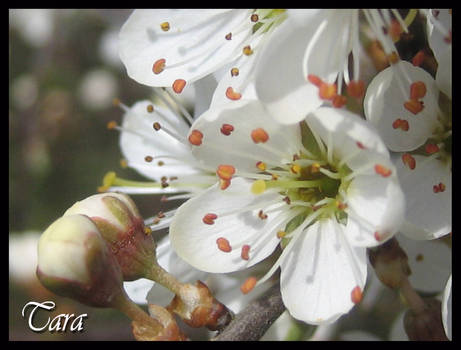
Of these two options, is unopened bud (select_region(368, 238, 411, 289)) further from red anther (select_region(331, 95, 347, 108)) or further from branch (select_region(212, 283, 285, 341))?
red anther (select_region(331, 95, 347, 108))

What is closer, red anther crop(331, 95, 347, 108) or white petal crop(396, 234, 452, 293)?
red anther crop(331, 95, 347, 108)

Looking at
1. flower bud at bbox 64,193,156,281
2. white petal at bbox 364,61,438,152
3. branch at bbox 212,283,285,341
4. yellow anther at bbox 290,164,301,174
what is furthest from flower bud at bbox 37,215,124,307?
white petal at bbox 364,61,438,152

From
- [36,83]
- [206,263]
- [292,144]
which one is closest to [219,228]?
[206,263]

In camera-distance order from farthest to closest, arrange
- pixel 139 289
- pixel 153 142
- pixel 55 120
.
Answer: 1. pixel 55 120
2. pixel 153 142
3. pixel 139 289

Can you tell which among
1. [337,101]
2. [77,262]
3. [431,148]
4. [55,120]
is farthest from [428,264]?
[55,120]

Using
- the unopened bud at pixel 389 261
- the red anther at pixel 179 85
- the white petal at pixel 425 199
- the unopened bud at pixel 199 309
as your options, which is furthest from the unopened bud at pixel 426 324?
the red anther at pixel 179 85

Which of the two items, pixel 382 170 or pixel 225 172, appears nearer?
pixel 382 170

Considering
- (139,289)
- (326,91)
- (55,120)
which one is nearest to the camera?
(326,91)

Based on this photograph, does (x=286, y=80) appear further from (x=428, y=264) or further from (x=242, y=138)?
(x=428, y=264)
